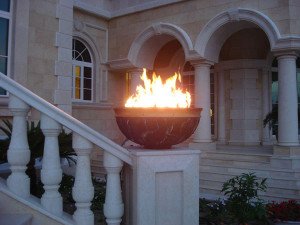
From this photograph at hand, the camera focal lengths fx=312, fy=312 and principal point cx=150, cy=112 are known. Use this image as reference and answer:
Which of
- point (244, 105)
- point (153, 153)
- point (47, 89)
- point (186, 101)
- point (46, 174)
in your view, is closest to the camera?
point (46, 174)

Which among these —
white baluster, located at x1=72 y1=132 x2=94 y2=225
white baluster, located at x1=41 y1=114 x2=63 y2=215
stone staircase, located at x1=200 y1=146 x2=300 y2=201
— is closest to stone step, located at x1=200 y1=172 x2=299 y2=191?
stone staircase, located at x1=200 y1=146 x2=300 y2=201

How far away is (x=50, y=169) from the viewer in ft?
7.94

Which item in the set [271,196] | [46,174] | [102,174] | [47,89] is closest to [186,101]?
[46,174]

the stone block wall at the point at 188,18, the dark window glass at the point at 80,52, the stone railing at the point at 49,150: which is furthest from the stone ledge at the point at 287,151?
the dark window glass at the point at 80,52

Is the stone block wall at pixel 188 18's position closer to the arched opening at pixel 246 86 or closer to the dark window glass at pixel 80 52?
the dark window glass at pixel 80 52

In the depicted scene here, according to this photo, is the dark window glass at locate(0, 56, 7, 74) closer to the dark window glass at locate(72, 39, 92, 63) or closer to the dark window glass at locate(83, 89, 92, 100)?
the dark window glass at locate(72, 39, 92, 63)

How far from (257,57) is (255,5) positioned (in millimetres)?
3041

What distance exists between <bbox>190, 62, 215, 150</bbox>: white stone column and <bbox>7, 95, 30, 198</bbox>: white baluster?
6.97 meters

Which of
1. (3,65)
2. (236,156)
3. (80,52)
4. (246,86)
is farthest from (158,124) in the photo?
(80,52)

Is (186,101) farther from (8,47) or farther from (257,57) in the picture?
(257,57)

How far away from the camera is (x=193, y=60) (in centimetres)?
922

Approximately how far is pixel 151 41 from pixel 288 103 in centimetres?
490

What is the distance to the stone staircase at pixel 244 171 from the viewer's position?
22.0 ft

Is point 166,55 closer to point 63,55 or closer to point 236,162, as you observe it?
point 63,55
